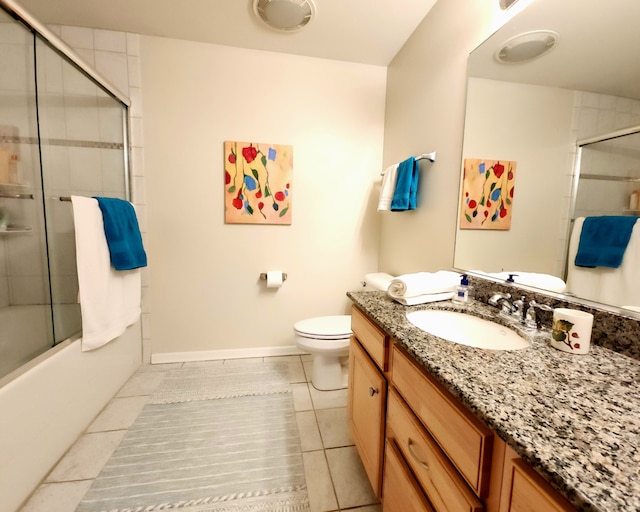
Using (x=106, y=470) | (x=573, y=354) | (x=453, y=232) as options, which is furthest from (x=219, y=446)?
(x=453, y=232)

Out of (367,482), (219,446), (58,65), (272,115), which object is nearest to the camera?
(367,482)

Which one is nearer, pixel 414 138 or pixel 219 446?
pixel 219 446

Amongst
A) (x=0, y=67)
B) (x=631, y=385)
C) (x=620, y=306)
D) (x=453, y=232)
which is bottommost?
(x=631, y=385)

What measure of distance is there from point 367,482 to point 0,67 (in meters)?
2.80

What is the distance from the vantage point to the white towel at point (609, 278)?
0.74m

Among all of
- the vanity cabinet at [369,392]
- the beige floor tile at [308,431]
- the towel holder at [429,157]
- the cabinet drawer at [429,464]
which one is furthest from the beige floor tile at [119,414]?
the towel holder at [429,157]

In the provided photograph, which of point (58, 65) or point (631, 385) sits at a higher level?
point (58, 65)

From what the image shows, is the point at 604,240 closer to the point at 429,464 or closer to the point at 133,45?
the point at 429,464

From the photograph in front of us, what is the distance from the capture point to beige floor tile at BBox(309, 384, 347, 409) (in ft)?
5.52

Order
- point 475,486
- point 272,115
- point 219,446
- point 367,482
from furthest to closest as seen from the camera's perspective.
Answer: point 272,115 < point 219,446 < point 367,482 < point 475,486

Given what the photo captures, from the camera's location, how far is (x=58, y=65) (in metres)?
1.49

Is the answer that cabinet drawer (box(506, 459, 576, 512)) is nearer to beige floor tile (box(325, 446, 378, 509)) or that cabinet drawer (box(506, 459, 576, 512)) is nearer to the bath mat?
beige floor tile (box(325, 446, 378, 509))

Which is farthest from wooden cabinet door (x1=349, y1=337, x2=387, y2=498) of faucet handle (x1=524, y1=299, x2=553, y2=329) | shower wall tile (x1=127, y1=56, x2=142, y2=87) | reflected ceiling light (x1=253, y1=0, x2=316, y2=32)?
shower wall tile (x1=127, y1=56, x2=142, y2=87)

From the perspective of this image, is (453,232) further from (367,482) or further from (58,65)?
(58,65)
